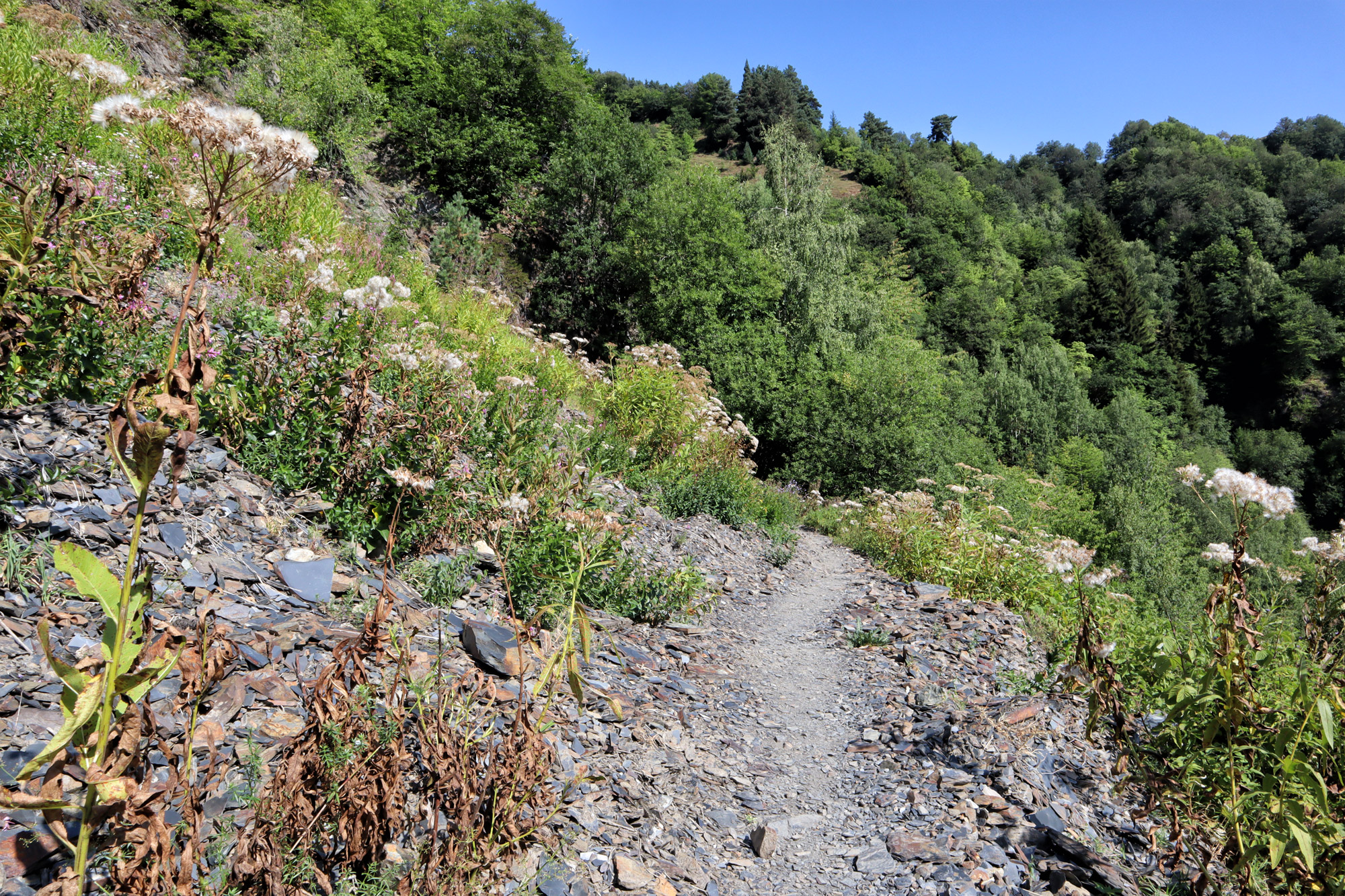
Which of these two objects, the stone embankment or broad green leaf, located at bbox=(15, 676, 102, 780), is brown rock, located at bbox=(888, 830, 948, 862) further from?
broad green leaf, located at bbox=(15, 676, 102, 780)

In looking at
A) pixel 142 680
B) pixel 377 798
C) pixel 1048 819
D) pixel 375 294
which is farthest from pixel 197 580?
pixel 1048 819

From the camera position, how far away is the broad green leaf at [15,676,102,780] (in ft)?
3.61

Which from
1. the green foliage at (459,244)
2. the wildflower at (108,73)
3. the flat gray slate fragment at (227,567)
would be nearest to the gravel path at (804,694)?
the flat gray slate fragment at (227,567)

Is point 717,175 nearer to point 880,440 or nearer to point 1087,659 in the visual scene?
point 880,440

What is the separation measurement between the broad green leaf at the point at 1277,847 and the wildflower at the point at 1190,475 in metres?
1.46

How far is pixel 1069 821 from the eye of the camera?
3.12 metres

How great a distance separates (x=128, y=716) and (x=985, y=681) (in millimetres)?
4805

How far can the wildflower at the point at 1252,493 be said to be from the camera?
259 centimetres

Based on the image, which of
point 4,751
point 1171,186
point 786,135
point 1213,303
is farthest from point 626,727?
point 1171,186

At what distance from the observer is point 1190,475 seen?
308cm

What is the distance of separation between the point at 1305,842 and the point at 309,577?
379 centimetres

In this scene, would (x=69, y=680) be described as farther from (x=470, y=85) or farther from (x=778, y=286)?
(x=470, y=85)

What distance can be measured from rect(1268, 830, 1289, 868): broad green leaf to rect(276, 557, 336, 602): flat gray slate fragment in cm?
363

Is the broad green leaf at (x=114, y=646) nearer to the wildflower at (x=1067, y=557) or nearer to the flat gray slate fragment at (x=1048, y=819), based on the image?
the flat gray slate fragment at (x=1048, y=819)
